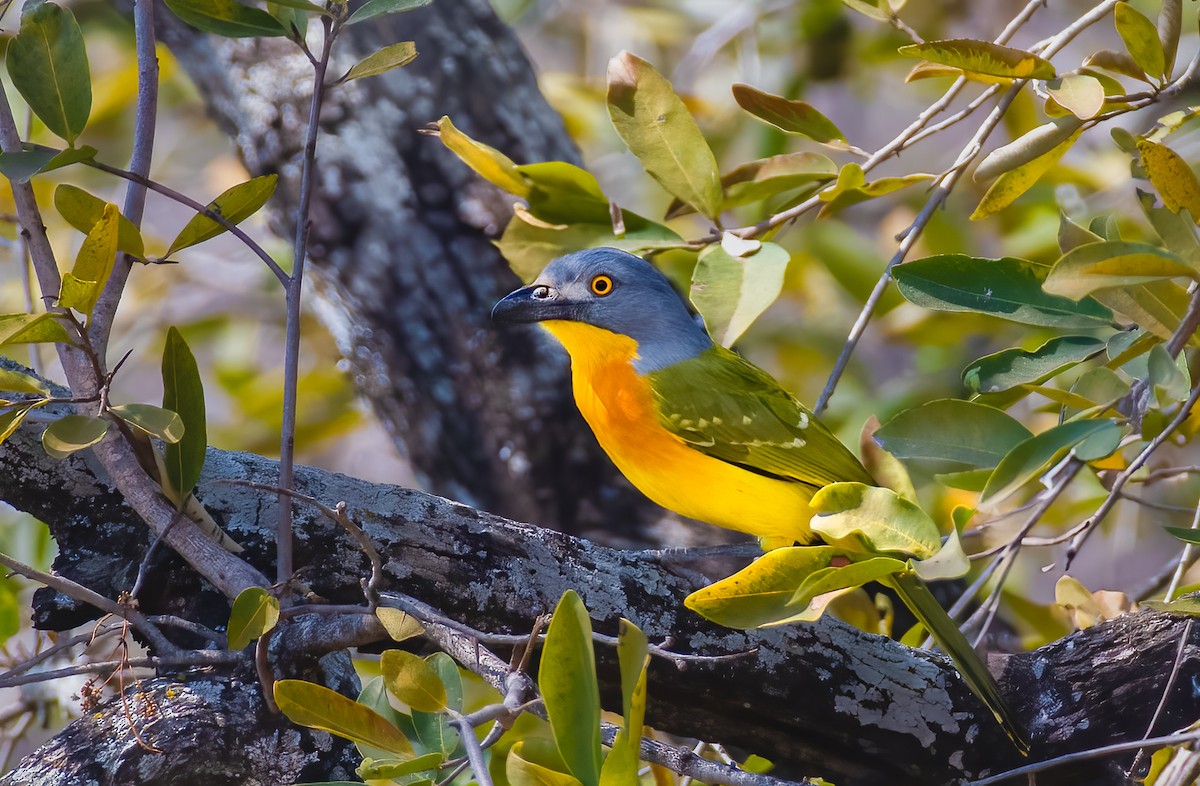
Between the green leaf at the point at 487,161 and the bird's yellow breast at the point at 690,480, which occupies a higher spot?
the green leaf at the point at 487,161

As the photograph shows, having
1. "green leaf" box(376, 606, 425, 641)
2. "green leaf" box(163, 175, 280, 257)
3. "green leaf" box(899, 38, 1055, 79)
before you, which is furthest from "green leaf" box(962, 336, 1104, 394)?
"green leaf" box(163, 175, 280, 257)

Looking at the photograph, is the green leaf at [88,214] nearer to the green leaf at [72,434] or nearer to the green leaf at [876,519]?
the green leaf at [72,434]

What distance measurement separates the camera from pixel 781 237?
3781mm

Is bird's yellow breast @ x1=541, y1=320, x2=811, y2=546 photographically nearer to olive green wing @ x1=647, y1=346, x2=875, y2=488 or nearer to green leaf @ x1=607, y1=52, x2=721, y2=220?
olive green wing @ x1=647, y1=346, x2=875, y2=488

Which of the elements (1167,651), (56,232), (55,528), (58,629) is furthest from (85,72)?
(56,232)

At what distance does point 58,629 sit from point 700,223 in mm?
4726

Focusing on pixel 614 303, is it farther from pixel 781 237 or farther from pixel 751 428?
pixel 781 237

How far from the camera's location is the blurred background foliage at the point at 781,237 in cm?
423

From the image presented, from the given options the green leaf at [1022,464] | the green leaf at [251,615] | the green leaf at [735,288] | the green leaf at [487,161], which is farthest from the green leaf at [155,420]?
the green leaf at [1022,464]

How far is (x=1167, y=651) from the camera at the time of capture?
6.82ft

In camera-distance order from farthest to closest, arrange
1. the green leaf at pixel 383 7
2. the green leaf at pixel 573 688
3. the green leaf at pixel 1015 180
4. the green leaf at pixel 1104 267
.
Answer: the green leaf at pixel 1015 180 → the green leaf at pixel 383 7 → the green leaf at pixel 1104 267 → the green leaf at pixel 573 688

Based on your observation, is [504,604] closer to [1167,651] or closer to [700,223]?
[1167,651]

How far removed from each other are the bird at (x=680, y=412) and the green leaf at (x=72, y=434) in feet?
4.55

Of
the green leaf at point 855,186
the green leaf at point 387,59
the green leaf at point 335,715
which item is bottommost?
the green leaf at point 335,715
